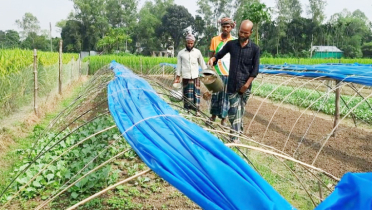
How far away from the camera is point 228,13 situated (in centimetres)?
6047

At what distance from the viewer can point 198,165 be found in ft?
5.43

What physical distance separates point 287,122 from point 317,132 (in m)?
1.22

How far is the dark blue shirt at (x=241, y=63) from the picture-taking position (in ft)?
15.4

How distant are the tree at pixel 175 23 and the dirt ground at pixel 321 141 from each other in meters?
42.1

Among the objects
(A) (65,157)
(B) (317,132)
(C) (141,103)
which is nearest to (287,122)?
(B) (317,132)

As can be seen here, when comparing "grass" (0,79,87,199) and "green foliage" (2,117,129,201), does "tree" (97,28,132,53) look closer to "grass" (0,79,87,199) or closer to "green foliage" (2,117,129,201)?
"grass" (0,79,87,199)

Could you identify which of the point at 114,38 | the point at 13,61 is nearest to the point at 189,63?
the point at 13,61

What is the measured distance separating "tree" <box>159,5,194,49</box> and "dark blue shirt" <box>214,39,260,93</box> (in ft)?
Answer: 150

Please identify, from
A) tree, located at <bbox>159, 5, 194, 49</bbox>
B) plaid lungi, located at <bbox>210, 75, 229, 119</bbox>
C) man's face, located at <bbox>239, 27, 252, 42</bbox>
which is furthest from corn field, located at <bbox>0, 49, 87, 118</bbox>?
tree, located at <bbox>159, 5, 194, 49</bbox>

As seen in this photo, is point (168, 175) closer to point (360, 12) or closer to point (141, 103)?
point (141, 103)

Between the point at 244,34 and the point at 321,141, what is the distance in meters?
2.84

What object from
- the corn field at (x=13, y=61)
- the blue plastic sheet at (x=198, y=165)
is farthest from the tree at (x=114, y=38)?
the blue plastic sheet at (x=198, y=165)

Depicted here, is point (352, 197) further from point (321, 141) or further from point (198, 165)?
point (321, 141)

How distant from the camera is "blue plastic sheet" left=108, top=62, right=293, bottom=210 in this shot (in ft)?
4.78
